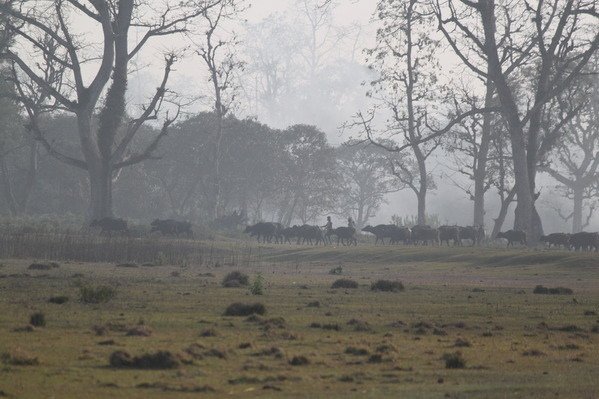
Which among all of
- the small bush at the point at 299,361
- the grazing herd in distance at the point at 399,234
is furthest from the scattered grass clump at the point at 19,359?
the grazing herd in distance at the point at 399,234

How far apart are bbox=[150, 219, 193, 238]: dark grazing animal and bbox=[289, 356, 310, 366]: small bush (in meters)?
45.5

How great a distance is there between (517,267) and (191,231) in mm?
24866

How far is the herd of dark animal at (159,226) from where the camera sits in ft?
183

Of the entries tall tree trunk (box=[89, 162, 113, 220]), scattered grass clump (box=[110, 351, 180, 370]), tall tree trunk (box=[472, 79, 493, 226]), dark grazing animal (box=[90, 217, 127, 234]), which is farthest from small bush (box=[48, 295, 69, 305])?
tall tree trunk (box=[472, 79, 493, 226])

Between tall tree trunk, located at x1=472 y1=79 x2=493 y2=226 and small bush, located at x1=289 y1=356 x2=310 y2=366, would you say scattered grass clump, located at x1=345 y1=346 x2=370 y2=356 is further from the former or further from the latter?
tall tree trunk, located at x1=472 y1=79 x2=493 y2=226

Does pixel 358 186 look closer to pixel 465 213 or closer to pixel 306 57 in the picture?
pixel 465 213

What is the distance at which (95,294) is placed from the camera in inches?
804

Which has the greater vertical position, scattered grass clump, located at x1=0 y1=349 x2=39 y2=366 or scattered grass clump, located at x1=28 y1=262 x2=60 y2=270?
scattered grass clump, located at x1=28 y1=262 x2=60 y2=270

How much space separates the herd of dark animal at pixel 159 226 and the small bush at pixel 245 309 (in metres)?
34.9

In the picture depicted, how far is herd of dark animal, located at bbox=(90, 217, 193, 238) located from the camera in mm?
55781

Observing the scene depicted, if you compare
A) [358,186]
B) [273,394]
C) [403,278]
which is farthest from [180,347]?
[358,186]

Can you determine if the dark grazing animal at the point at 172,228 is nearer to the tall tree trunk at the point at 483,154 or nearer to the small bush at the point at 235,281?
the tall tree trunk at the point at 483,154

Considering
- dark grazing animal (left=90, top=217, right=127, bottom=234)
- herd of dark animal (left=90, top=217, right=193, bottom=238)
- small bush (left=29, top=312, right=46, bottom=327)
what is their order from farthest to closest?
herd of dark animal (left=90, top=217, right=193, bottom=238), dark grazing animal (left=90, top=217, right=127, bottom=234), small bush (left=29, top=312, right=46, bottom=327)

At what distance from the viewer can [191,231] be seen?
60875 mm
